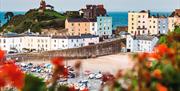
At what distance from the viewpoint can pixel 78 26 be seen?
97.3 m

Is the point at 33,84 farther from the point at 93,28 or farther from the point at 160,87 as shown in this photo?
the point at 93,28

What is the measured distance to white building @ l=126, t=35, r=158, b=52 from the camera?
8400 centimetres

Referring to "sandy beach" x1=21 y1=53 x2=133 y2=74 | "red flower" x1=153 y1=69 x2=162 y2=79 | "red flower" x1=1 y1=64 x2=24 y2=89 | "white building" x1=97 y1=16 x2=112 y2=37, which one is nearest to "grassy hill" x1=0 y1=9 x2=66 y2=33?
"white building" x1=97 y1=16 x2=112 y2=37

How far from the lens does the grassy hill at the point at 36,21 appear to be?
10069cm

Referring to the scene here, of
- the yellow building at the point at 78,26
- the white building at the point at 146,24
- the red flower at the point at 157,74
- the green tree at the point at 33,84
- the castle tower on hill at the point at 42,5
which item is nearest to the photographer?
the red flower at the point at 157,74

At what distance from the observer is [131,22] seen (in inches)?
3935

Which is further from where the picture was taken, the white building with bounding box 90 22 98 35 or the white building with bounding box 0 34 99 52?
the white building with bounding box 90 22 98 35

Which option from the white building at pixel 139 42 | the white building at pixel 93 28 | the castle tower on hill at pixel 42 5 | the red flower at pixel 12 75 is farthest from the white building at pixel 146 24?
the red flower at pixel 12 75

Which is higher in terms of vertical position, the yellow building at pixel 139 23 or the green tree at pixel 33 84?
the yellow building at pixel 139 23

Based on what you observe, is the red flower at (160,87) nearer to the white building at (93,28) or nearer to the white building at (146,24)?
the white building at (146,24)

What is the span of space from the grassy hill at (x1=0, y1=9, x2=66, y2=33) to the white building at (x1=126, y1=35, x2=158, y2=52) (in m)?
14.7

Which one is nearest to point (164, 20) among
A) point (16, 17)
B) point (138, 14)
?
point (138, 14)

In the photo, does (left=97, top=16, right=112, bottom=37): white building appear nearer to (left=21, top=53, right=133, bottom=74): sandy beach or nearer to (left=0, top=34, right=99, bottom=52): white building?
(left=0, top=34, right=99, bottom=52): white building

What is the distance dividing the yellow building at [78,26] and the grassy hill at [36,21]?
9.23 feet
